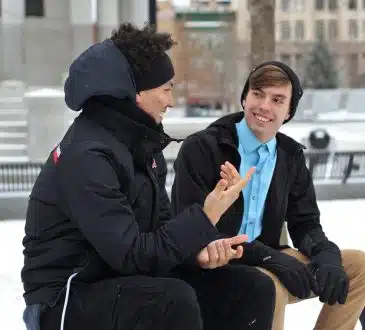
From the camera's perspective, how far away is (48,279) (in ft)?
6.92

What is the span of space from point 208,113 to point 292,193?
11183 mm

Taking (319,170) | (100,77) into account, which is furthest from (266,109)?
(319,170)

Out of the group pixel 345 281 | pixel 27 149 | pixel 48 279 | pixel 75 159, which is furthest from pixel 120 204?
pixel 27 149

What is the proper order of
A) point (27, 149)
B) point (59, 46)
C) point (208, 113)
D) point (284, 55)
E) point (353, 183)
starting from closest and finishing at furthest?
point (353, 183) → point (27, 149) → point (208, 113) → point (59, 46) → point (284, 55)

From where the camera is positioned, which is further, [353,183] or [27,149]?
[27,149]

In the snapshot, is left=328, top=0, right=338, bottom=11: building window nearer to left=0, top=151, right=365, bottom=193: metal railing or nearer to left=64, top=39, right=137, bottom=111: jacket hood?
left=0, top=151, right=365, bottom=193: metal railing

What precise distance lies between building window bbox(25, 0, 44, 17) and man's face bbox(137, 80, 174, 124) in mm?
14407

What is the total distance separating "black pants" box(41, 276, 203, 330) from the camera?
205cm

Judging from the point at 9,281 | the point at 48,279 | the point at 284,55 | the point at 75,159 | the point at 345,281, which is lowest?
the point at 9,281

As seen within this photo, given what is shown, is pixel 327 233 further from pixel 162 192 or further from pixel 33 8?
pixel 33 8

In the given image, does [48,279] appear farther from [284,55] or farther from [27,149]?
[284,55]

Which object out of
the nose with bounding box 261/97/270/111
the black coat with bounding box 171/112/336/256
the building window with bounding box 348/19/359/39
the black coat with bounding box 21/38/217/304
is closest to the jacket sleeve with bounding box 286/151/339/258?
the black coat with bounding box 171/112/336/256

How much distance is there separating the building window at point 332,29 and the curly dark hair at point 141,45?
17.9 m

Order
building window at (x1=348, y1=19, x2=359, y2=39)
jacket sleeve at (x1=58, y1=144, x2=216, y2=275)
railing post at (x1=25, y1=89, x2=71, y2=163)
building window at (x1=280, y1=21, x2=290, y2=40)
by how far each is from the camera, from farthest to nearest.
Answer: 1. building window at (x1=280, y1=21, x2=290, y2=40)
2. building window at (x1=348, y1=19, x2=359, y2=39)
3. railing post at (x1=25, y1=89, x2=71, y2=163)
4. jacket sleeve at (x1=58, y1=144, x2=216, y2=275)
